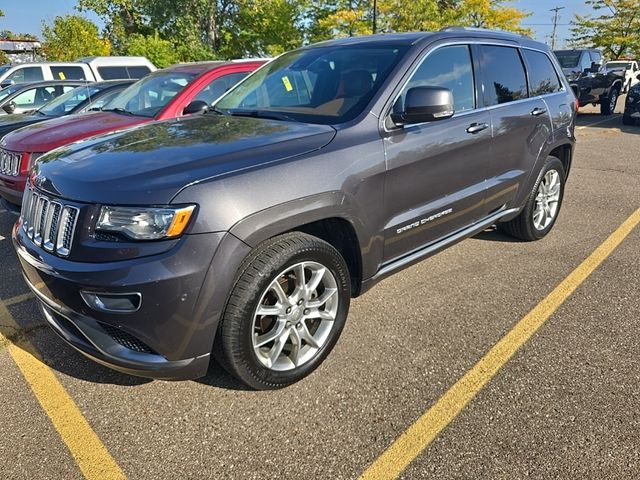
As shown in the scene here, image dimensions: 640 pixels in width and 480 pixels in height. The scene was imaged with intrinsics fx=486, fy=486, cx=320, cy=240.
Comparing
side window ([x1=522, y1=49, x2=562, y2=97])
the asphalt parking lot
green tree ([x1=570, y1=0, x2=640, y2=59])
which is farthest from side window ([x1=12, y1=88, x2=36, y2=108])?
green tree ([x1=570, y1=0, x2=640, y2=59])

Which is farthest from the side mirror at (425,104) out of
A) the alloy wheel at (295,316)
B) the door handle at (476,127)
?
the alloy wheel at (295,316)

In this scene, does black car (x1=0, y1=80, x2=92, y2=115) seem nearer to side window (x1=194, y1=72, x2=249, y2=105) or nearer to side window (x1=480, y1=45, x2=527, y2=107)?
side window (x1=194, y1=72, x2=249, y2=105)

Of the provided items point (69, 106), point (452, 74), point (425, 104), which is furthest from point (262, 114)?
point (69, 106)

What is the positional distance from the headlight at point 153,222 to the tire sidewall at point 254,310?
0.43 metres

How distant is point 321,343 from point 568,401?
50.9 inches

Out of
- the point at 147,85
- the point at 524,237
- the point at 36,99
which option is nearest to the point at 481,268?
the point at 524,237

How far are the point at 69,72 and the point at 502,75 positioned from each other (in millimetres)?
11796

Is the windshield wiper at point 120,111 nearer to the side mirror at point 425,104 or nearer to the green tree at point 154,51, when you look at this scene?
the side mirror at point 425,104

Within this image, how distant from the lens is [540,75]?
170 inches

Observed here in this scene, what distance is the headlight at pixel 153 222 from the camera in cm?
204

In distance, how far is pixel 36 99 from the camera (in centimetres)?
931

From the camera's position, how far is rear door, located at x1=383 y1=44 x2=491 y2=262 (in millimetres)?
2865

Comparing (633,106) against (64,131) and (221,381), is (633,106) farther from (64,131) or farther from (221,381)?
(221,381)

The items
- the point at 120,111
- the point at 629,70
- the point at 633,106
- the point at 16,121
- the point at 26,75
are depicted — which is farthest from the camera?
the point at 629,70
